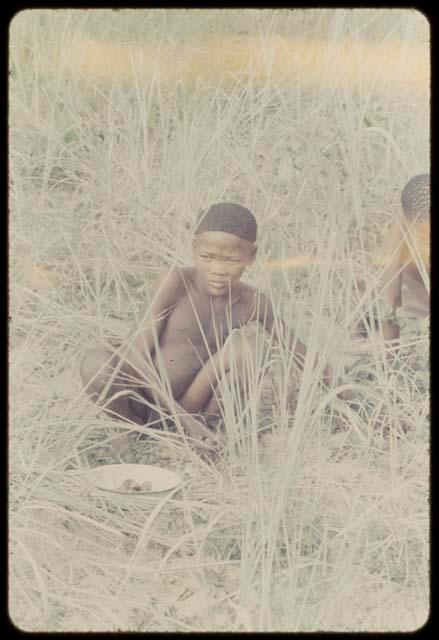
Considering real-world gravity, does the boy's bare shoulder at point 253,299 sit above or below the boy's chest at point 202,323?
above

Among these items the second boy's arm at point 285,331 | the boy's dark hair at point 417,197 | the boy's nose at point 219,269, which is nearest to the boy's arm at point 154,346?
the boy's nose at point 219,269

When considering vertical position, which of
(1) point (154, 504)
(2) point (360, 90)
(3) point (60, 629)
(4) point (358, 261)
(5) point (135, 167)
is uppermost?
(2) point (360, 90)

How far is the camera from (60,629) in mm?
2967

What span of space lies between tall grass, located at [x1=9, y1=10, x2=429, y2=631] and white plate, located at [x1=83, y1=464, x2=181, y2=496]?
0.03 metres

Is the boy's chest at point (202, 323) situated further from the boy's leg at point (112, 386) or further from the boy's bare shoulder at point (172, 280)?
the boy's leg at point (112, 386)

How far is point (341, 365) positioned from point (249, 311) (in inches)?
14.2

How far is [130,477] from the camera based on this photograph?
2.99 metres

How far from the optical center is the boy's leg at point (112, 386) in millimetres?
2982

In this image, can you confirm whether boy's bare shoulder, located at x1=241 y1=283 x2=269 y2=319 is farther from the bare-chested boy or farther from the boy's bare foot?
the boy's bare foot

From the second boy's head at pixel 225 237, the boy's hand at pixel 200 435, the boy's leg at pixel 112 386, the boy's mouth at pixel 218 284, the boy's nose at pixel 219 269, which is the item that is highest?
the second boy's head at pixel 225 237

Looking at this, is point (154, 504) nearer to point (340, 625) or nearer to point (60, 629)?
point (60, 629)

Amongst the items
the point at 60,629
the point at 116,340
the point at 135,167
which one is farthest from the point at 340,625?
the point at 135,167

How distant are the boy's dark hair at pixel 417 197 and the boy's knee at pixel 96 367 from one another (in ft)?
3.70

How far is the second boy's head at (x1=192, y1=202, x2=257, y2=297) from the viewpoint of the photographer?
297cm
